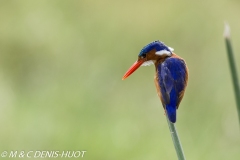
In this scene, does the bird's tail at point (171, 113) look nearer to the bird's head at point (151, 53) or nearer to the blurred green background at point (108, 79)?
the bird's head at point (151, 53)

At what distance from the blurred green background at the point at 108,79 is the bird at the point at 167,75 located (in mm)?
2038

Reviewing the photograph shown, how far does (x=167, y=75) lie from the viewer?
1.85 m

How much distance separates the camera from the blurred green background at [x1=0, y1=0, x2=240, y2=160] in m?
4.08

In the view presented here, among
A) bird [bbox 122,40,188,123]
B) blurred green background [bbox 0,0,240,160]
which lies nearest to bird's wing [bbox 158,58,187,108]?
bird [bbox 122,40,188,123]

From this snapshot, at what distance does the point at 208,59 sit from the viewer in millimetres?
5508

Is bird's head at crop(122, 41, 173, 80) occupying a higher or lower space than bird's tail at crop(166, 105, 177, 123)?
higher

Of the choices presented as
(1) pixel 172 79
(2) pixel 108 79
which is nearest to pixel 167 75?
(1) pixel 172 79

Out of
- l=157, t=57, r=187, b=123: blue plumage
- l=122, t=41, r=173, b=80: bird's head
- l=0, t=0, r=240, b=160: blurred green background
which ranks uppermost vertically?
l=122, t=41, r=173, b=80: bird's head

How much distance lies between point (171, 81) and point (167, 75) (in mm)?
24

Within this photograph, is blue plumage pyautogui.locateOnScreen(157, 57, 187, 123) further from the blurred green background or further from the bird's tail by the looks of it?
the blurred green background

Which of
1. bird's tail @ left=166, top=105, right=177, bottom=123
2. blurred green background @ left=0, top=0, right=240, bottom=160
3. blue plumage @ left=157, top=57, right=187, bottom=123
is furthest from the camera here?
blurred green background @ left=0, top=0, right=240, bottom=160

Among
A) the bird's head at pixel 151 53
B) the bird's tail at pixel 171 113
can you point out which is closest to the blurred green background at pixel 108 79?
the bird's head at pixel 151 53

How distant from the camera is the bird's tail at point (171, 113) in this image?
1661mm

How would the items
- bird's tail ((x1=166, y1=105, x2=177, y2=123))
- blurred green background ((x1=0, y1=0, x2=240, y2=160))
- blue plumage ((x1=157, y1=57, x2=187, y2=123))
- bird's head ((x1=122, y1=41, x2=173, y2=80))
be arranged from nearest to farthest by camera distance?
bird's tail ((x1=166, y1=105, x2=177, y2=123)) < blue plumage ((x1=157, y1=57, x2=187, y2=123)) < bird's head ((x1=122, y1=41, x2=173, y2=80)) < blurred green background ((x1=0, y1=0, x2=240, y2=160))
